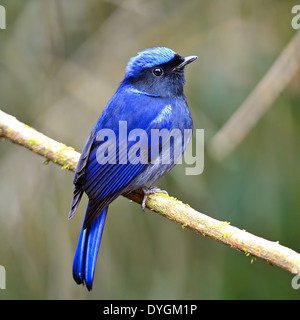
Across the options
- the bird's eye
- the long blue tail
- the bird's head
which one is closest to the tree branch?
the long blue tail

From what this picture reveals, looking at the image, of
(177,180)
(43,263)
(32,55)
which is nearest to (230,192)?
(177,180)

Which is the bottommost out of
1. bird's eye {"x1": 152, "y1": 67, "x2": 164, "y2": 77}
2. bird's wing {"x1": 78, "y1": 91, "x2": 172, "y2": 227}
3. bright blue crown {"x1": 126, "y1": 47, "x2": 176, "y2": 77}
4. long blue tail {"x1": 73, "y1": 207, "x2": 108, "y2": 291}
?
long blue tail {"x1": 73, "y1": 207, "x2": 108, "y2": 291}

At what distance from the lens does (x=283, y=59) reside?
14.7 feet

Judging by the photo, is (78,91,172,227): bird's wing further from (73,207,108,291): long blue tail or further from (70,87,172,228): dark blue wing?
(73,207,108,291): long blue tail

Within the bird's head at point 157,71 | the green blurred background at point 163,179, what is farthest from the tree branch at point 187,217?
the green blurred background at point 163,179

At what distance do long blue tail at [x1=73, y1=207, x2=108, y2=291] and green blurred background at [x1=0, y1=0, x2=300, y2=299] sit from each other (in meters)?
0.94

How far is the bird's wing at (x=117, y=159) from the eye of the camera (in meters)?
3.84

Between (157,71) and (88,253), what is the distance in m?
1.42

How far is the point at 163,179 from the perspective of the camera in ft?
17.3

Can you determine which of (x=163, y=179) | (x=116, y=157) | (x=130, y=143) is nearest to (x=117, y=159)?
(x=116, y=157)

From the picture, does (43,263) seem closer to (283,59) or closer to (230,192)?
(230,192)

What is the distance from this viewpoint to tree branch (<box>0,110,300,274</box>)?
3111 millimetres

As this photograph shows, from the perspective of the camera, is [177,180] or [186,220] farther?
[177,180]

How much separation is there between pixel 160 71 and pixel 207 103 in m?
1.11
